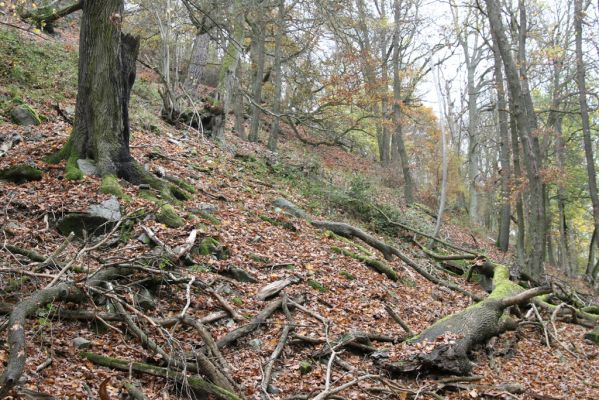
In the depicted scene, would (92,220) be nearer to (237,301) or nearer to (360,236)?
(237,301)

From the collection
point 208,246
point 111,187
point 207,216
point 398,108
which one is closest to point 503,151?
point 398,108

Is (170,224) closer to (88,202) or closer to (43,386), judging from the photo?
(88,202)

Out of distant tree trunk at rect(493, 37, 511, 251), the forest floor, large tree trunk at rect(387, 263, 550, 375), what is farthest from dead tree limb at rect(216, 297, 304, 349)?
distant tree trunk at rect(493, 37, 511, 251)

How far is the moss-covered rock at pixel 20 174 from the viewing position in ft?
24.6

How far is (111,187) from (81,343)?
3.31 metres

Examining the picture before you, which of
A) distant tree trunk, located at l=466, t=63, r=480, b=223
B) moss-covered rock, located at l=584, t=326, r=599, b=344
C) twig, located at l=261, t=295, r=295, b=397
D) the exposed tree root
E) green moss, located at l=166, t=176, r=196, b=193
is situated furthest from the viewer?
distant tree trunk, located at l=466, t=63, r=480, b=223

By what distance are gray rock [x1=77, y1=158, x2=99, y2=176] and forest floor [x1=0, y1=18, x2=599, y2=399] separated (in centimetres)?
21

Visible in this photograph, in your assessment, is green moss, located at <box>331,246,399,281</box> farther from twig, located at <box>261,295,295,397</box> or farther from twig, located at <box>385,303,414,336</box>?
twig, located at <box>261,295,295,397</box>

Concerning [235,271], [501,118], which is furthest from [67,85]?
[501,118]

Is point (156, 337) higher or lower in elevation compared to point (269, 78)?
lower

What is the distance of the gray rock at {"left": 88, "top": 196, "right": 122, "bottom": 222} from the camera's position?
6798 millimetres

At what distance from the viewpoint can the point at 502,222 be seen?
2114 centimetres

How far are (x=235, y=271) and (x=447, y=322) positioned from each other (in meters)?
3.08

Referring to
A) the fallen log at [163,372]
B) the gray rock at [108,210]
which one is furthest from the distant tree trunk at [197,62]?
the fallen log at [163,372]
